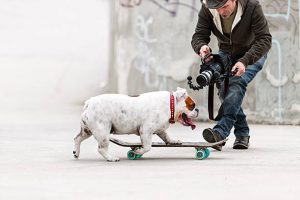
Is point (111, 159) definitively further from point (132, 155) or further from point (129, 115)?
point (129, 115)

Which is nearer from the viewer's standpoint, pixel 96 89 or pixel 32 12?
pixel 96 89

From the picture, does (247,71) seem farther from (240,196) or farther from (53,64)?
(53,64)

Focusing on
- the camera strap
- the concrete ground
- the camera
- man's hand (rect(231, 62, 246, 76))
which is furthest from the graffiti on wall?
man's hand (rect(231, 62, 246, 76))

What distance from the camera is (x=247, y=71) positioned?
28.2 feet

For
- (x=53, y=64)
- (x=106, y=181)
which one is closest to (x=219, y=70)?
(x=106, y=181)

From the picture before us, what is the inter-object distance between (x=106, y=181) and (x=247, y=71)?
263 cm

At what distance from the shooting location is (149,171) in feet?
22.9

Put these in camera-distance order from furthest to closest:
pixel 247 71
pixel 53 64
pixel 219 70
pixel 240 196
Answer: pixel 53 64 < pixel 247 71 < pixel 219 70 < pixel 240 196

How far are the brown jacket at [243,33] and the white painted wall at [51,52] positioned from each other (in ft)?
20.1

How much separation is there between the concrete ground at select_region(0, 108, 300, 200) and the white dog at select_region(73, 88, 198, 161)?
24cm

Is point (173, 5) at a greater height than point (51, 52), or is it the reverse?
point (173, 5)

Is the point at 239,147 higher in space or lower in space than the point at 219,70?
lower

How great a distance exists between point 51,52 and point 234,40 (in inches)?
480

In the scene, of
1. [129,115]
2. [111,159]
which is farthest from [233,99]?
[111,159]
